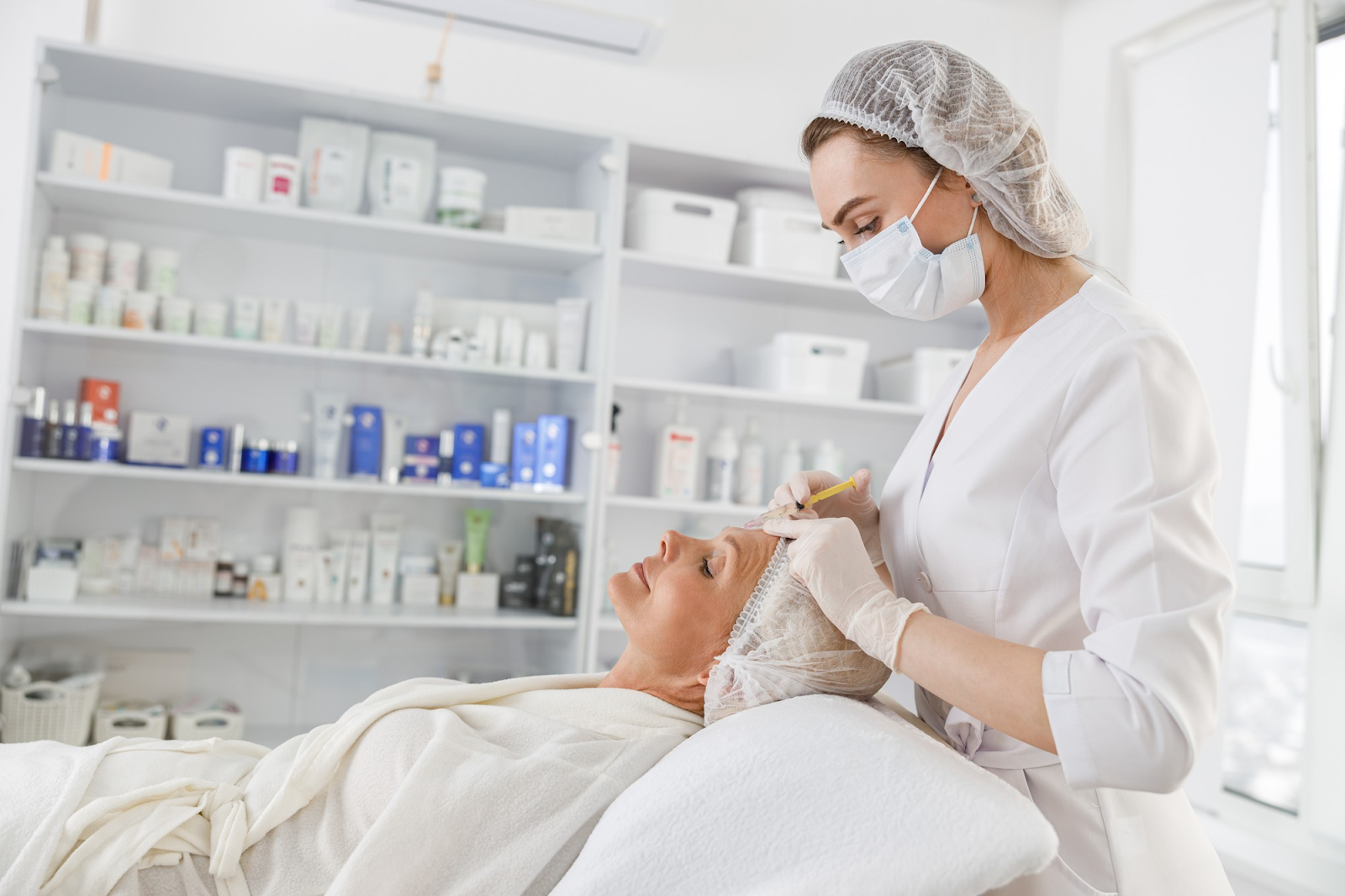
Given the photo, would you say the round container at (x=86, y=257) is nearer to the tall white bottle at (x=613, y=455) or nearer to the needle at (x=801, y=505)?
the tall white bottle at (x=613, y=455)

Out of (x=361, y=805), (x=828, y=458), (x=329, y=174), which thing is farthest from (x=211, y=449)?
(x=828, y=458)

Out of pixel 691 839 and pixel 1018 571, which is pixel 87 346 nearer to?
pixel 691 839

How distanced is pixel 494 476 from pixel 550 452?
166 mm

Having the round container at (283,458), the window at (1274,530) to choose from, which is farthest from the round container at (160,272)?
the window at (1274,530)

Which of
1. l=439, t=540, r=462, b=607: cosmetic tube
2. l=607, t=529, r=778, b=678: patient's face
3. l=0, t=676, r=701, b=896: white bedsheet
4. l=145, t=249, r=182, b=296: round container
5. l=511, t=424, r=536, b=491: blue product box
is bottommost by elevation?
l=0, t=676, r=701, b=896: white bedsheet

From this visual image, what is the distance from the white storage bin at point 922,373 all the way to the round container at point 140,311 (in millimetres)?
2138

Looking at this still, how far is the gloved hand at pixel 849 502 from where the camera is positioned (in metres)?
1.33

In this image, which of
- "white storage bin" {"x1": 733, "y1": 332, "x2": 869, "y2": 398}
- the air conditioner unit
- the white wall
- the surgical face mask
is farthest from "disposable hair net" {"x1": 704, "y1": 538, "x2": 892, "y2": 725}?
the white wall

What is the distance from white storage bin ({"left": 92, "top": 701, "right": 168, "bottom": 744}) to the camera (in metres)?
2.24

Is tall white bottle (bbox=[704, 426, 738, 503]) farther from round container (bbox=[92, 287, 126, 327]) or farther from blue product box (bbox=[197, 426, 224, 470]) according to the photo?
round container (bbox=[92, 287, 126, 327])

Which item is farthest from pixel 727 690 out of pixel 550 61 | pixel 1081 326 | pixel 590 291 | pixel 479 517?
pixel 550 61

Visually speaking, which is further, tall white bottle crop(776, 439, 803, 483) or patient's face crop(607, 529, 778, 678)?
tall white bottle crop(776, 439, 803, 483)

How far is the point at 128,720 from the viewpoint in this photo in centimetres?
225

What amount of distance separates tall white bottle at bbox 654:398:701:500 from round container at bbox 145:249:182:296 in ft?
4.48
